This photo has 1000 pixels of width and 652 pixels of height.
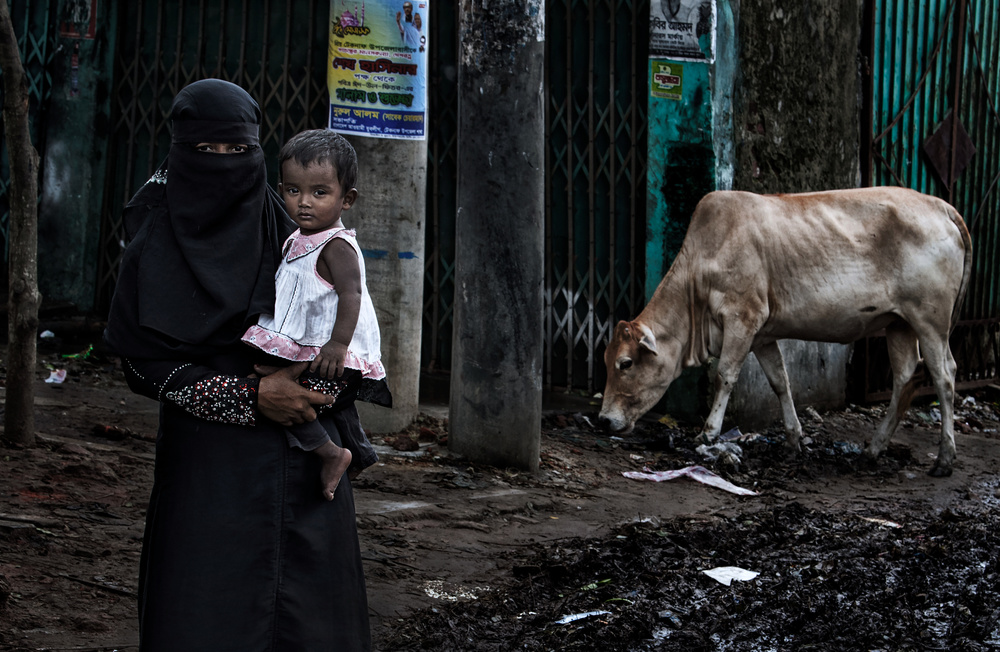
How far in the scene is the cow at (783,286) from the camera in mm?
6465

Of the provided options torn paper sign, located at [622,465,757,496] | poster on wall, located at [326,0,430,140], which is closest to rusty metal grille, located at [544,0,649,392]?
torn paper sign, located at [622,465,757,496]

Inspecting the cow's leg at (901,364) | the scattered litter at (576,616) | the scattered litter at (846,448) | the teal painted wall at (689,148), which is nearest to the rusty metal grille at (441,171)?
the teal painted wall at (689,148)

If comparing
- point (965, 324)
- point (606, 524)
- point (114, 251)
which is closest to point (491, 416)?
point (606, 524)

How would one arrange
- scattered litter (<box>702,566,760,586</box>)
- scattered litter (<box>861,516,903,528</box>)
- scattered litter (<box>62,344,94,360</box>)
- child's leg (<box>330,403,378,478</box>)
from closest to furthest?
child's leg (<box>330,403,378,478</box>), scattered litter (<box>702,566,760,586</box>), scattered litter (<box>861,516,903,528</box>), scattered litter (<box>62,344,94,360</box>)

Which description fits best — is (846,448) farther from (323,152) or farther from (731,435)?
(323,152)

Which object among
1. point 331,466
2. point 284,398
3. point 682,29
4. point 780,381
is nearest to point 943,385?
point 780,381

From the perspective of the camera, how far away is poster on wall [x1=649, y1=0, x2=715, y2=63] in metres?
6.80

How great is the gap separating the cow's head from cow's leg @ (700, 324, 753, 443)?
0.31m

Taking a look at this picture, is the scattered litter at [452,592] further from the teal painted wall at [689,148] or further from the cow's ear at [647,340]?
the teal painted wall at [689,148]

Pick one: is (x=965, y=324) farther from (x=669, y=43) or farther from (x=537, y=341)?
(x=537, y=341)

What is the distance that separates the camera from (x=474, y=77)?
557cm

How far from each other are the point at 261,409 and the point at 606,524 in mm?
2967

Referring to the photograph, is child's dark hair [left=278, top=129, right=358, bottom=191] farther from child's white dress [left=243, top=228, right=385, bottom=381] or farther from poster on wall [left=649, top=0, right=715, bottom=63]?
poster on wall [left=649, top=0, right=715, bottom=63]

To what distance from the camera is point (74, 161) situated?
320 inches
